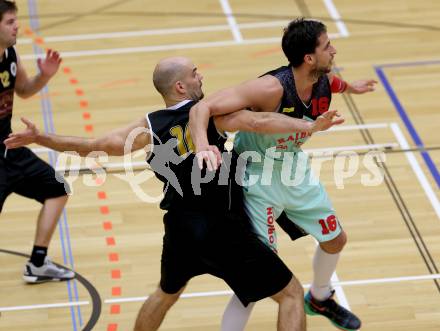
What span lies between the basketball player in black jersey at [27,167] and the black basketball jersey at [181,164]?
5.25ft

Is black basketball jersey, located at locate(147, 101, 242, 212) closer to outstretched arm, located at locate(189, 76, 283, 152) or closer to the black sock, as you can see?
outstretched arm, located at locate(189, 76, 283, 152)

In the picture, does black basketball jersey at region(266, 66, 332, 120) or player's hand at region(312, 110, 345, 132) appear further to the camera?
black basketball jersey at region(266, 66, 332, 120)

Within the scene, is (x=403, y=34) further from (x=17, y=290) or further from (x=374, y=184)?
(x=17, y=290)

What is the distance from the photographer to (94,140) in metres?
6.33

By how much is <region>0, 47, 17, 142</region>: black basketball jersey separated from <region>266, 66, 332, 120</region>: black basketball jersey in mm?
2123

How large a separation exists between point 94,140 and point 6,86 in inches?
53.4

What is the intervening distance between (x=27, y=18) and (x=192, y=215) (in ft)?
25.2

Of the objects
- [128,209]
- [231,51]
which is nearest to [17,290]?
[128,209]

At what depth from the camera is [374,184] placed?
30.3ft

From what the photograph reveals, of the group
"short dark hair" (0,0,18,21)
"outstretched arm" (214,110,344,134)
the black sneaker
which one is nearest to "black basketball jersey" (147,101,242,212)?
"outstretched arm" (214,110,344,134)

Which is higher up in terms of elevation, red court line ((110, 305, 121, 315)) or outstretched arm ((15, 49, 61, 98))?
outstretched arm ((15, 49, 61, 98))

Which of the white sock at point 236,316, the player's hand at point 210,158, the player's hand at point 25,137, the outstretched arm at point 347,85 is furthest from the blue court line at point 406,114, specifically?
the player's hand at point 25,137

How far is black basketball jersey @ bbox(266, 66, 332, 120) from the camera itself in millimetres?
6246

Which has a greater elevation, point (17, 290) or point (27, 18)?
point (27, 18)
